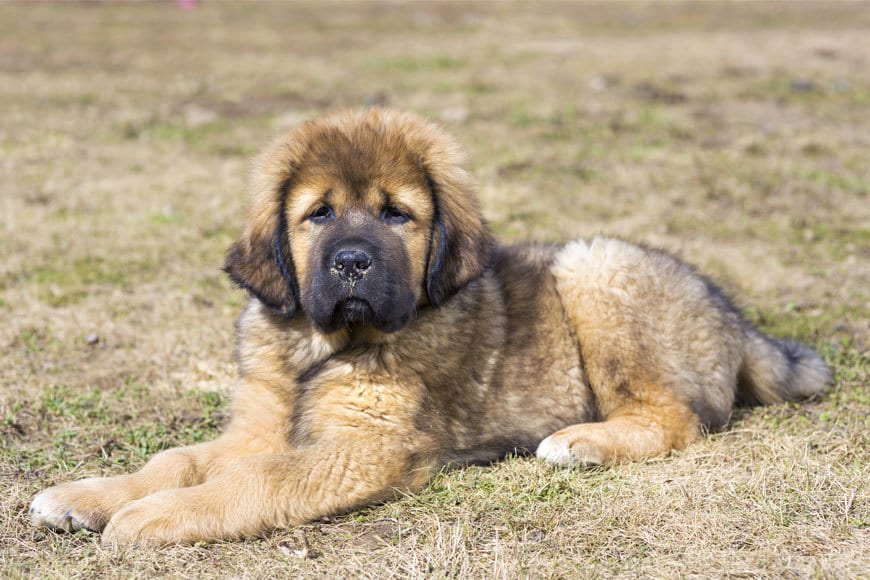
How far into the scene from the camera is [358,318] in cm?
354

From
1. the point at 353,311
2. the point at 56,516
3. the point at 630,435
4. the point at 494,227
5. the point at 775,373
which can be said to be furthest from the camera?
the point at 494,227

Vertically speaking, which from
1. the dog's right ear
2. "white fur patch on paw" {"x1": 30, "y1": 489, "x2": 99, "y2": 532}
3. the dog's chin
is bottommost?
"white fur patch on paw" {"x1": 30, "y1": 489, "x2": 99, "y2": 532}

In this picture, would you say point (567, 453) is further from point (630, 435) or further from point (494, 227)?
point (494, 227)

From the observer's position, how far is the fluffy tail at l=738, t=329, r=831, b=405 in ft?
15.1

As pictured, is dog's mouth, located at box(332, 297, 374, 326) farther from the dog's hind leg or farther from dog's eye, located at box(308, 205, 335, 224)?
the dog's hind leg

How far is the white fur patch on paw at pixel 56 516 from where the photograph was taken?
130 inches

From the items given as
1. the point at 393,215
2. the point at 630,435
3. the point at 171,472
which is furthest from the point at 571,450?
the point at 171,472

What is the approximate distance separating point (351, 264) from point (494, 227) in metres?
4.34

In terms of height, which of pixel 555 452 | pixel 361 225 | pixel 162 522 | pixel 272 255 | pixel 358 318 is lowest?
pixel 555 452

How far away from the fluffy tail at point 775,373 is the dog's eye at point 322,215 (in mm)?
2252

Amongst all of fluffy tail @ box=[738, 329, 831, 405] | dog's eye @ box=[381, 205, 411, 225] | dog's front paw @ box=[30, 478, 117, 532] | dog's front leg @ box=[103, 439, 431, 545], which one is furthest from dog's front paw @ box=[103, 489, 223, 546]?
fluffy tail @ box=[738, 329, 831, 405]

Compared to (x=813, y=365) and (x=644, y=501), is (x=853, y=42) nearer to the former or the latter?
(x=813, y=365)

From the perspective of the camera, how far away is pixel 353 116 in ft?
12.6

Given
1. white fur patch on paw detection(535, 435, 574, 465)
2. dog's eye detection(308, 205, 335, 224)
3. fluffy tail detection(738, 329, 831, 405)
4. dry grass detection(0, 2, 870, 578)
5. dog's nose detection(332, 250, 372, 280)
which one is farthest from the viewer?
fluffy tail detection(738, 329, 831, 405)
